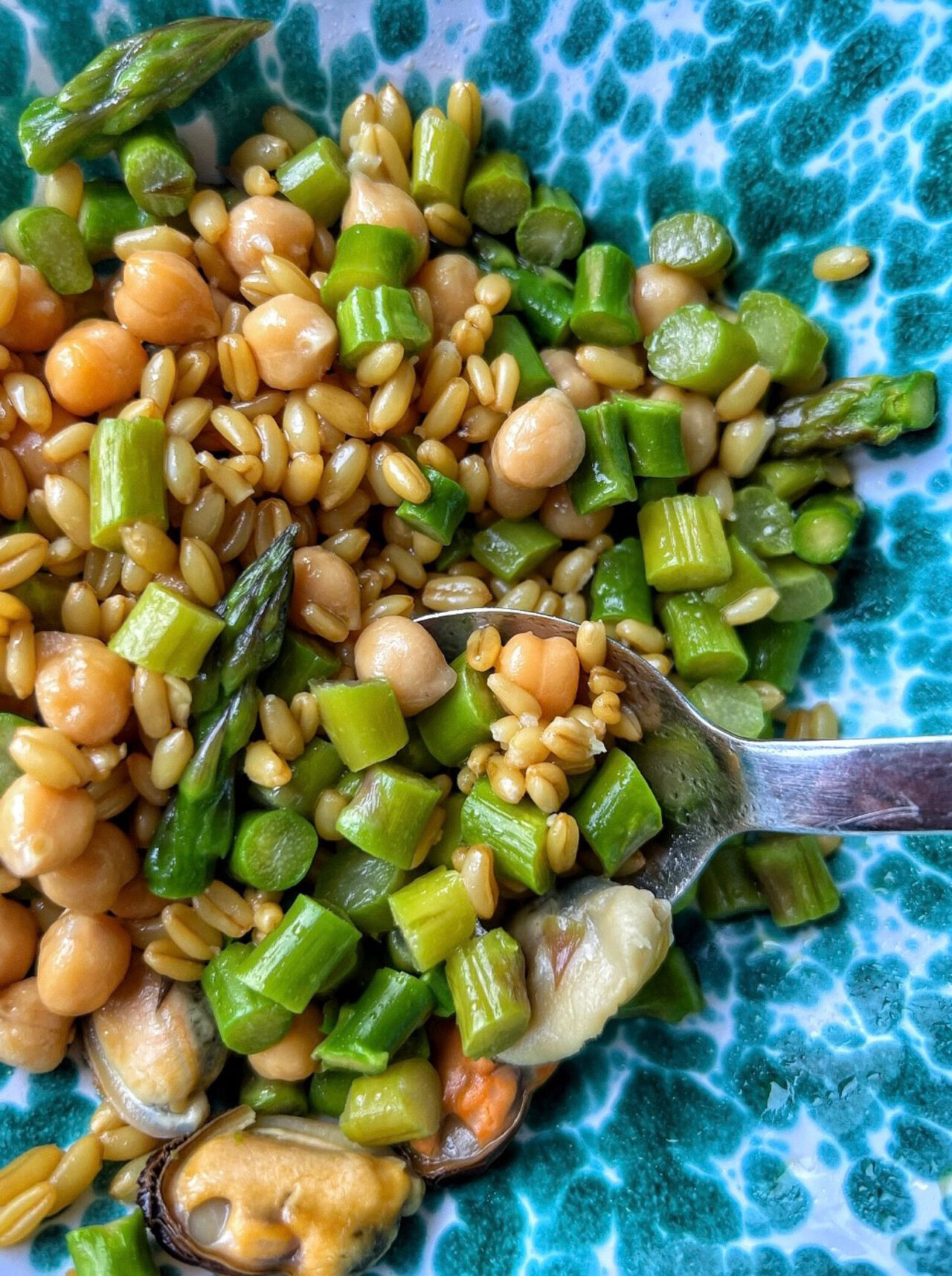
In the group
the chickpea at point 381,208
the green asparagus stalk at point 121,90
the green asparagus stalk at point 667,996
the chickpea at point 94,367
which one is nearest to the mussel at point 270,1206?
the green asparagus stalk at point 667,996

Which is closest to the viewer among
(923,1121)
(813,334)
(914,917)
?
(923,1121)

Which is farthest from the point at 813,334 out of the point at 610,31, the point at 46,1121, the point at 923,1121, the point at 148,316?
the point at 46,1121

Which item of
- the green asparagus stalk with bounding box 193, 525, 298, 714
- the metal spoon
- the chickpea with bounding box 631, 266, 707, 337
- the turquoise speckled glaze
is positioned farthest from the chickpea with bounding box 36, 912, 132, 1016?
the chickpea with bounding box 631, 266, 707, 337

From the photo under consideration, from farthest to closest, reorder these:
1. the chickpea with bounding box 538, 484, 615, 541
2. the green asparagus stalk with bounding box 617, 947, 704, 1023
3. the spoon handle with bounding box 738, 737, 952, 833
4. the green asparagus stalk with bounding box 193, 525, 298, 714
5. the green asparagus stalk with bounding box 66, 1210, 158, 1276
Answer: the chickpea with bounding box 538, 484, 615, 541 < the green asparagus stalk with bounding box 617, 947, 704, 1023 < the green asparagus stalk with bounding box 193, 525, 298, 714 < the green asparagus stalk with bounding box 66, 1210, 158, 1276 < the spoon handle with bounding box 738, 737, 952, 833

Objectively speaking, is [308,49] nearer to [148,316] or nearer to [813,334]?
[148,316]

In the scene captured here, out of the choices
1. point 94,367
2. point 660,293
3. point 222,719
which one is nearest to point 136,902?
point 222,719

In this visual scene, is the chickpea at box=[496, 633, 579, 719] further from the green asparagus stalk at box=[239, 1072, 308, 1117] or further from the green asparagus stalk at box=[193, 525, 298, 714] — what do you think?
the green asparagus stalk at box=[239, 1072, 308, 1117]

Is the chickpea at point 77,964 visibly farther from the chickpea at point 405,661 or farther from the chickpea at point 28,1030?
the chickpea at point 405,661
